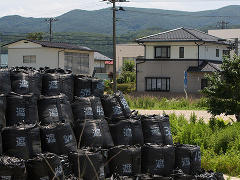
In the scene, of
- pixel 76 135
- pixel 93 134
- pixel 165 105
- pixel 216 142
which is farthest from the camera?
pixel 165 105

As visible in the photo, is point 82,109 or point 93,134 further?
point 82,109

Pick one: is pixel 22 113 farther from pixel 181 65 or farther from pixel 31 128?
pixel 181 65

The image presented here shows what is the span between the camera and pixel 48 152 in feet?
25.4

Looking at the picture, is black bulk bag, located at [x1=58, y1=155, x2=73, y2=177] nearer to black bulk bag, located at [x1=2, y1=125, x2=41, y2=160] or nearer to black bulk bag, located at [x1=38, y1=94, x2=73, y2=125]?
black bulk bag, located at [x1=2, y1=125, x2=41, y2=160]

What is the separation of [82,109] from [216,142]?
19.5 feet

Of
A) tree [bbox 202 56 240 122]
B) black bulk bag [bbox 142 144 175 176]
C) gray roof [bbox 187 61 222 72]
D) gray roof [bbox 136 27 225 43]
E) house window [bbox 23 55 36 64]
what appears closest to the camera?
black bulk bag [bbox 142 144 175 176]

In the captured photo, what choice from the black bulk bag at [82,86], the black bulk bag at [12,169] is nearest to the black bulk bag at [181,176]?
the black bulk bag at [82,86]

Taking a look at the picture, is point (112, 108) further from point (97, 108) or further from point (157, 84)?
point (157, 84)

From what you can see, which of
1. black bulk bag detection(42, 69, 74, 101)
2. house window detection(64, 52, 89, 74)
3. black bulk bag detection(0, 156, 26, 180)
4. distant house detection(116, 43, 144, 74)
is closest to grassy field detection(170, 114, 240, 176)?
black bulk bag detection(42, 69, 74, 101)

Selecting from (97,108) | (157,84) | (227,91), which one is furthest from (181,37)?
(97,108)

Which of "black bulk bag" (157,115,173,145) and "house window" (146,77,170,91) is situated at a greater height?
"black bulk bag" (157,115,173,145)

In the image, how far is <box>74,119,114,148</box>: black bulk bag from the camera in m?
8.50

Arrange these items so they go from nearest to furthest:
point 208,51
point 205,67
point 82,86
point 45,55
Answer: point 82,86 < point 205,67 < point 208,51 < point 45,55

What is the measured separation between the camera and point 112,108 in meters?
9.35
